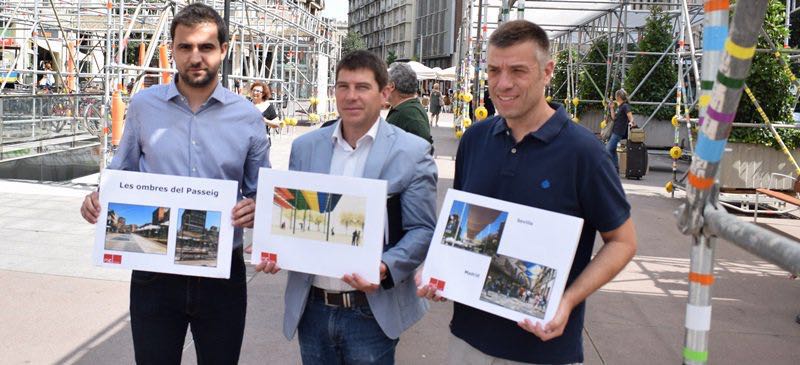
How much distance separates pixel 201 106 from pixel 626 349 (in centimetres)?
339

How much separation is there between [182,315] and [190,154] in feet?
2.03

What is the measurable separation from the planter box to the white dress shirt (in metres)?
9.59

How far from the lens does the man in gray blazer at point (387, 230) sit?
266cm

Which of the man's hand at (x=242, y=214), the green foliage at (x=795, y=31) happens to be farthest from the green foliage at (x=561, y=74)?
the man's hand at (x=242, y=214)

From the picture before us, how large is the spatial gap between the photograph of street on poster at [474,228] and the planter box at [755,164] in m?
9.81

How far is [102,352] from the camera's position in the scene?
15.3 ft

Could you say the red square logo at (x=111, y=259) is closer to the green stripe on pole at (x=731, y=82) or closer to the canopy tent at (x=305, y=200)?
the canopy tent at (x=305, y=200)

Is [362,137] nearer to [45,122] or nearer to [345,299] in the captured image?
[345,299]

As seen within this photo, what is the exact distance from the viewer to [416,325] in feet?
18.0

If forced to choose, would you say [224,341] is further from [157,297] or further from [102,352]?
[102,352]

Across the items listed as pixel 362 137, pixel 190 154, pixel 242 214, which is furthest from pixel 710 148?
pixel 190 154

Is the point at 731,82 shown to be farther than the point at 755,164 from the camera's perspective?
No

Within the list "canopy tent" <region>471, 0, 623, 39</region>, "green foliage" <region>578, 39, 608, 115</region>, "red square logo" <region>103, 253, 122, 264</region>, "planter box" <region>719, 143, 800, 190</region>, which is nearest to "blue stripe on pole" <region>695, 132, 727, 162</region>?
"red square logo" <region>103, 253, 122, 264</region>

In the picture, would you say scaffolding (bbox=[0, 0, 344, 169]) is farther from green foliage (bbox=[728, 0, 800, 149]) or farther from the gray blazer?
the gray blazer
